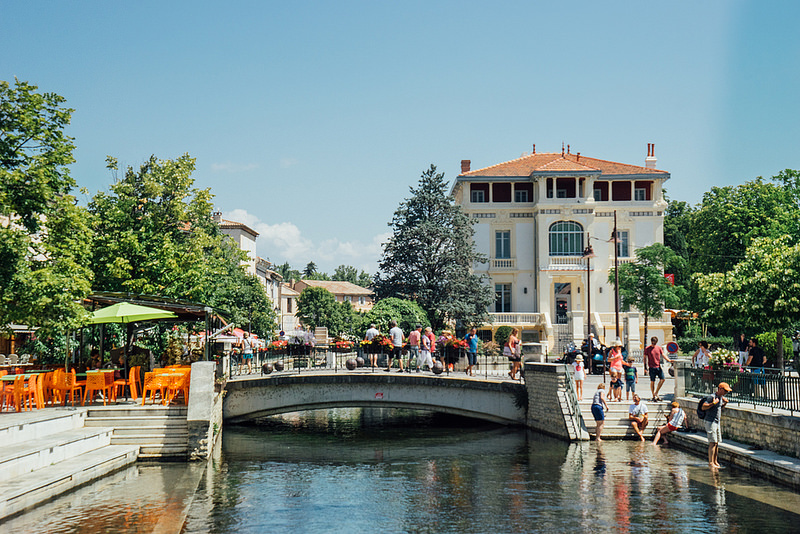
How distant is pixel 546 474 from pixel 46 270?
13.7 metres

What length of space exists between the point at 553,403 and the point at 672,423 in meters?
3.67

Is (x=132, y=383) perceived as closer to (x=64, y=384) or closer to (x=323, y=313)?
(x=64, y=384)

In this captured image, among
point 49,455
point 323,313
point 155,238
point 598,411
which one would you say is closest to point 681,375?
point 598,411

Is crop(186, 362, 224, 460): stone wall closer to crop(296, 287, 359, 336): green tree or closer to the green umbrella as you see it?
the green umbrella

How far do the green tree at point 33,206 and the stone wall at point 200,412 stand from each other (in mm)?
3636

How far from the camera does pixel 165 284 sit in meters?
28.8

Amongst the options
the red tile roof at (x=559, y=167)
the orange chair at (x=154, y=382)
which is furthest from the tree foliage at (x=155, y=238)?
the red tile roof at (x=559, y=167)

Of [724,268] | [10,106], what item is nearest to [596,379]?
[10,106]

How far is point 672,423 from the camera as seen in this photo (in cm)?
2072

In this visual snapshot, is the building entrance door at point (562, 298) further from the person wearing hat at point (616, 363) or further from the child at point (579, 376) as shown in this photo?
the person wearing hat at point (616, 363)

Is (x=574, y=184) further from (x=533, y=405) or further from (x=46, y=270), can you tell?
(x=46, y=270)

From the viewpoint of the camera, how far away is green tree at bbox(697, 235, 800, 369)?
72.5 feet

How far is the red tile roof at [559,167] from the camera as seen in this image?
171 ft

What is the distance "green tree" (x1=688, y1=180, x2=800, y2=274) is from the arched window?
845 cm
